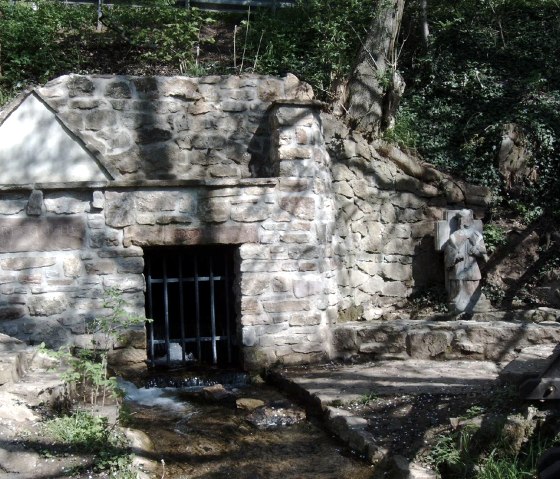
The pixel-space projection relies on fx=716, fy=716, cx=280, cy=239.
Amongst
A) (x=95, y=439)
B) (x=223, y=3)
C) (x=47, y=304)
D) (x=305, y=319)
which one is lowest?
(x=95, y=439)

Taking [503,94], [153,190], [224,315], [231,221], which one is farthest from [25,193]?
[503,94]

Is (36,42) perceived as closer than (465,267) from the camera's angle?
No

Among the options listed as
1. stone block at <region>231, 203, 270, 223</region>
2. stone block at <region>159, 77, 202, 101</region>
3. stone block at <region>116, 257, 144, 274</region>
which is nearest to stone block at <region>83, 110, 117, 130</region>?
stone block at <region>159, 77, 202, 101</region>

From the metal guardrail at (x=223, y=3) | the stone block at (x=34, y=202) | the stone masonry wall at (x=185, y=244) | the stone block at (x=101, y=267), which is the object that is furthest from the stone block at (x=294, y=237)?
the metal guardrail at (x=223, y=3)

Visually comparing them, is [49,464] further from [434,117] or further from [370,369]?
[434,117]

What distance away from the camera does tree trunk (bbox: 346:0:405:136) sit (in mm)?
9289

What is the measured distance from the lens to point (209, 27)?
12758mm

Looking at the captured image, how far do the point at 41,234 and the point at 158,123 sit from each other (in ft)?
5.72

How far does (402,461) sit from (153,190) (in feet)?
11.9

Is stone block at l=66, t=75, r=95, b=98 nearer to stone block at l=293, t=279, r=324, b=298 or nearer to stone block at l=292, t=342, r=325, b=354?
stone block at l=293, t=279, r=324, b=298

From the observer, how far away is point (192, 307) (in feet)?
26.1

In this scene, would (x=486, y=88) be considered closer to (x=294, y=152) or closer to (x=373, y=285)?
(x=373, y=285)

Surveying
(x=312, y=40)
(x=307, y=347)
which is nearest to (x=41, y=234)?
(x=307, y=347)

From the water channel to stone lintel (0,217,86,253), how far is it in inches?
55.5
